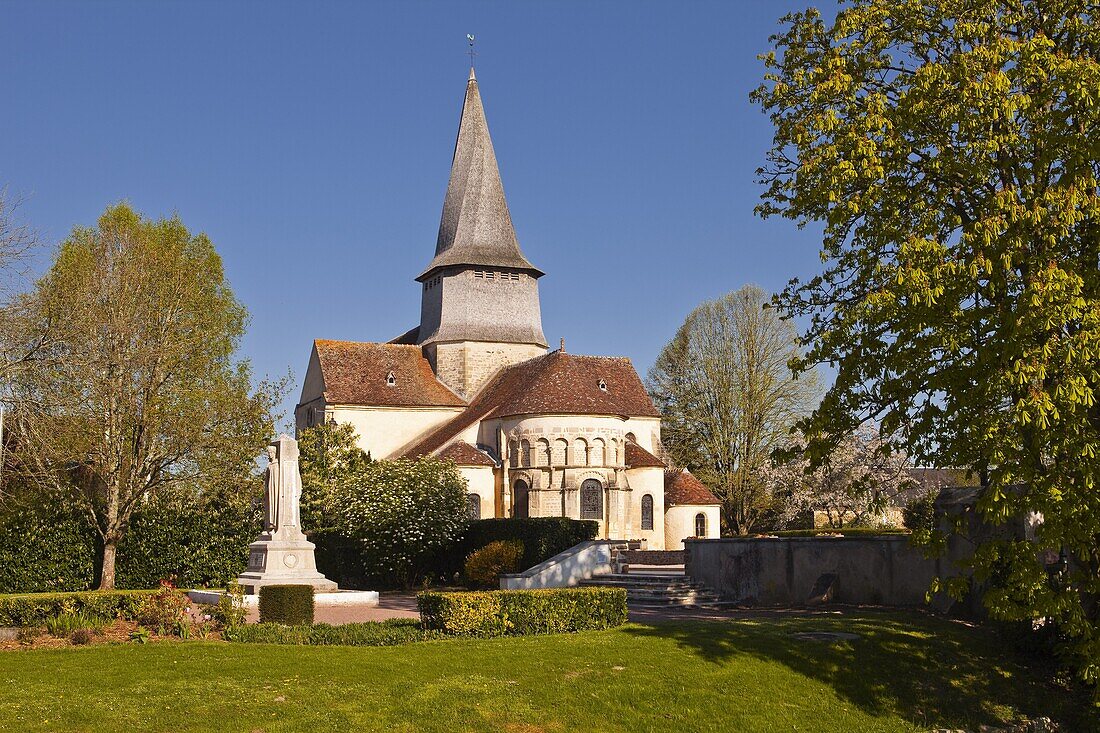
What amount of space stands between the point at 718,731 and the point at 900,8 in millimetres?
9909

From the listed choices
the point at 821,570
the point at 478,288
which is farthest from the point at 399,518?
the point at 478,288

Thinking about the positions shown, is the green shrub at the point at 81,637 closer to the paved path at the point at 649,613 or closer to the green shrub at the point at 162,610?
the green shrub at the point at 162,610

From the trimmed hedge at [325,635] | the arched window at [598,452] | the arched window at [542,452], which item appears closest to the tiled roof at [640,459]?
the arched window at [598,452]

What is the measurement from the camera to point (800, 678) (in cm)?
1476

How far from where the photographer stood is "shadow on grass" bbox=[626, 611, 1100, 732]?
46.9ft

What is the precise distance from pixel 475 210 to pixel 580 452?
1746 cm

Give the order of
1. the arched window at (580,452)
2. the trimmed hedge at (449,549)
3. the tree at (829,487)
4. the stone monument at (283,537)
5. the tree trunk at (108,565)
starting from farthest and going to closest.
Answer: the tree at (829,487)
the arched window at (580,452)
the trimmed hedge at (449,549)
the tree trunk at (108,565)
the stone monument at (283,537)

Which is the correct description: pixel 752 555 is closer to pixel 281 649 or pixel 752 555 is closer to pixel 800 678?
pixel 800 678

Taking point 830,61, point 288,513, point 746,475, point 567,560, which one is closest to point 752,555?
point 567,560

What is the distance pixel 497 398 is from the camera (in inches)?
2013

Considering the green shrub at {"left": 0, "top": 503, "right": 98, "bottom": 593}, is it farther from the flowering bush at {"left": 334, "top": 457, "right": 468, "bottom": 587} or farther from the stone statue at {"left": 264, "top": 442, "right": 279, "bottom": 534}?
the flowering bush at {"left": 334, "top": 457, "right": 468, "bottom": 587}

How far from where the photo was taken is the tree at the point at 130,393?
26453 mm

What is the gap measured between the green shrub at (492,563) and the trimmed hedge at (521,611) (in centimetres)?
1244

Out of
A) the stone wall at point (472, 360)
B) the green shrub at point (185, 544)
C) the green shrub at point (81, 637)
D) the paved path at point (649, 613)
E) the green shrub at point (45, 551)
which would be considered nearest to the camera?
the green shrub at point (81, 637)
